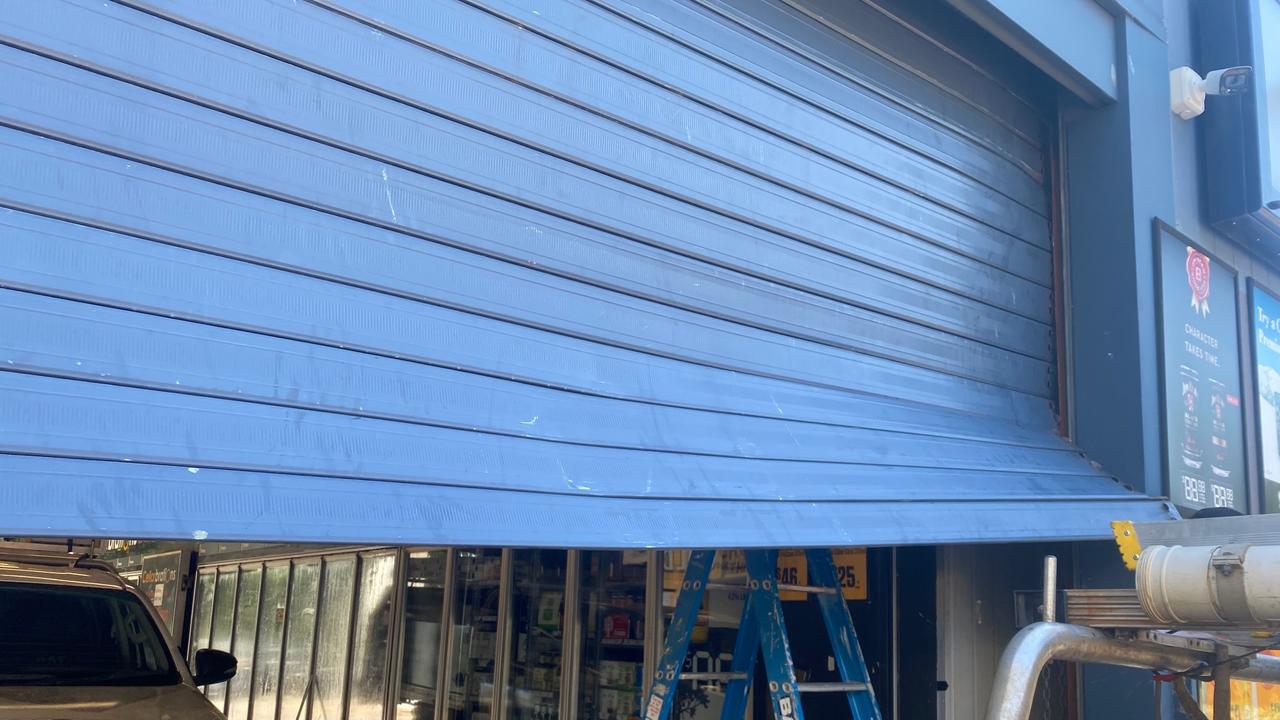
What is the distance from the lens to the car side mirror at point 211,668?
18.1 feet

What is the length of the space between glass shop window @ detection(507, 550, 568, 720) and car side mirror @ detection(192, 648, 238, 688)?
288 centimetres

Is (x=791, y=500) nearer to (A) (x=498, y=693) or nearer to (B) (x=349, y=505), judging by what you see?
(B) (x=349, y=505)

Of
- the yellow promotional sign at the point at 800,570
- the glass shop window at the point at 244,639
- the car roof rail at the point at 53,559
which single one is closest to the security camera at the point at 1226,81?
the yellow promotional sign at the point at 800,570

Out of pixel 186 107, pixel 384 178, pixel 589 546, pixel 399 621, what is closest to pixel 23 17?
pixel 186 107

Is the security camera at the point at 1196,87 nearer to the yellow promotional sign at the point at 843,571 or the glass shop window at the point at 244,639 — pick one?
the yellow promotional sign at the point at 843,571

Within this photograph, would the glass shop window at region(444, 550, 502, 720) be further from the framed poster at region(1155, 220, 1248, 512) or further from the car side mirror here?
the framed poster at region(1155, 220, 1248, 512)

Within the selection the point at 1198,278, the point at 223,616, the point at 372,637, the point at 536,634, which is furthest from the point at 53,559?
the point at 223,616

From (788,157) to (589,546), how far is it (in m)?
2.54

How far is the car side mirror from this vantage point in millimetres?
5527

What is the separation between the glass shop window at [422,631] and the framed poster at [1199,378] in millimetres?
5771

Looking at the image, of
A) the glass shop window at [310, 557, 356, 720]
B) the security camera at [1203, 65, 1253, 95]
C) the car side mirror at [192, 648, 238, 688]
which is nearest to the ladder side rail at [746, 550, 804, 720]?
the car side mirror at [192, 648, 238, 688]

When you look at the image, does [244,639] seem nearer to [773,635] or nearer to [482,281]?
[773,635]

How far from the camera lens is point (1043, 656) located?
2668 millimetres

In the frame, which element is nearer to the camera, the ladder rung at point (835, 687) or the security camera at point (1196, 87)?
the ladder rung at point (835, 687)
